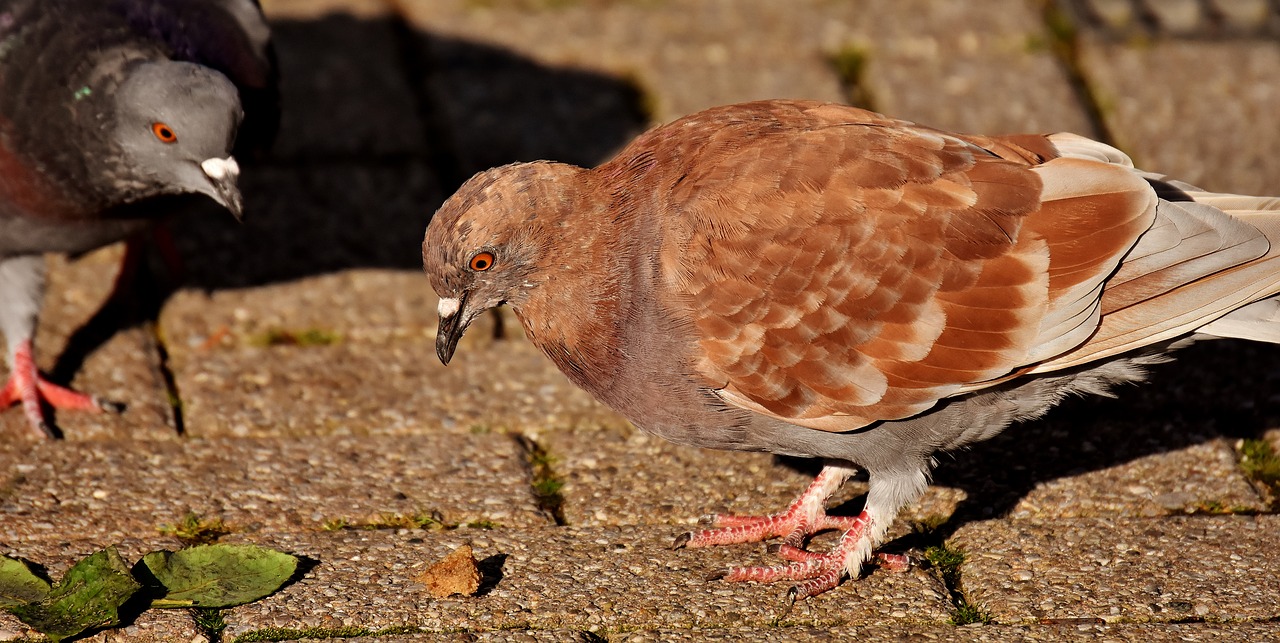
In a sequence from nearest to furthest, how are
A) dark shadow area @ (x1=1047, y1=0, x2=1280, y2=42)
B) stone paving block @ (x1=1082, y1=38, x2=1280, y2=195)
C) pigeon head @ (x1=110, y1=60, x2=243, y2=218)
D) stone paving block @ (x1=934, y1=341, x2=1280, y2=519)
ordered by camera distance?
stone paving block @ (x1=934, y1=341, x2=1280, y2=519) → pigeon head @ (x1=110, y1=60, x2=243, y2=218) → stone paving block @ (x1=1082, y1=38, x2=1280, y2=195) → dark shadow area @ (x1=1047, y1=0, x2=1280, y2=42)

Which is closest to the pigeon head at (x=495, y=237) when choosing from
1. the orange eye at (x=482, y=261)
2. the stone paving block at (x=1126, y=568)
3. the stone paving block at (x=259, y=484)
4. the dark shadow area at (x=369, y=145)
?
the orange eye at (x=482, y=261)

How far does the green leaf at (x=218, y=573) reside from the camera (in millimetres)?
3652

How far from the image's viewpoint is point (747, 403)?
3.75 metres

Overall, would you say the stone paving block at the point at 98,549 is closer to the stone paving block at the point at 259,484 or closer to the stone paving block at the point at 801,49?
the stone paving block at the point at 259,484

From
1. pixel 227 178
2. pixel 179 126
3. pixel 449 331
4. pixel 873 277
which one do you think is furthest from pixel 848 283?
pixel 179 126

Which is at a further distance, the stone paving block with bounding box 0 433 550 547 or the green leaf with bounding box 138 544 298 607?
the stone paving block with bounding box 0 433 550 547

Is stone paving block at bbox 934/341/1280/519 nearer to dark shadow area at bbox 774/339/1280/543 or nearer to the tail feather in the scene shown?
dark shadow area at bbox 774/339/1280/543

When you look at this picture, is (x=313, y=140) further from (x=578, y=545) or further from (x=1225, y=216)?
(x=1225, y=216)

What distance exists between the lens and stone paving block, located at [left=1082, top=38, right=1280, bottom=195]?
19.2 feet

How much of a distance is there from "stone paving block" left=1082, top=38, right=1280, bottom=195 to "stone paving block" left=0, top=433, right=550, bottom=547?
330 cm

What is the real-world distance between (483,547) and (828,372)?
1.14 m

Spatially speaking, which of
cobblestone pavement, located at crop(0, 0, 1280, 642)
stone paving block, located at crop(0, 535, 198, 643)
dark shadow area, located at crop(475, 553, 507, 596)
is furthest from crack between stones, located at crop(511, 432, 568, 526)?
stone paving block, located at crop(0, 535, 198, 643)

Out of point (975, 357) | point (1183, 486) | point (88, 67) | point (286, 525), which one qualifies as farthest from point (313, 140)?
point (1183, 486)

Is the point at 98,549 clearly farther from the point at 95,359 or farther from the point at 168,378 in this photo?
the point at 95,359
